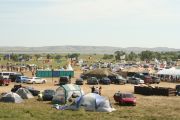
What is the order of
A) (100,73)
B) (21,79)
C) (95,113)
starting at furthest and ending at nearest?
(100,73) → (21,79) → (95,113)

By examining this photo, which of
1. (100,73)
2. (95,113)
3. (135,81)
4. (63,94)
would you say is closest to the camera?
(95,113)

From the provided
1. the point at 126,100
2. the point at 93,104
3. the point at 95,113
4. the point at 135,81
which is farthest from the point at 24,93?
the point at 135,81

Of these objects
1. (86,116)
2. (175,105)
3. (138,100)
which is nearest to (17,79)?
(138,100)

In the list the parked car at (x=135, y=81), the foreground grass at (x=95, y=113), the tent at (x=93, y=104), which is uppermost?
the tent at (x=93, y=104)

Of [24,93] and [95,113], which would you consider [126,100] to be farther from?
[24,93]

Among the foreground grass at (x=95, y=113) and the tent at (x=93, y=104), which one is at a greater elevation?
the tent at (x=93, y=104)

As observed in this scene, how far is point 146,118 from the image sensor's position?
2741 centimetres

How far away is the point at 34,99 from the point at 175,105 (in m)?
12.8

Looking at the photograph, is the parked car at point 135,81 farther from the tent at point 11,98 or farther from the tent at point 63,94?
the tent at point 11,98

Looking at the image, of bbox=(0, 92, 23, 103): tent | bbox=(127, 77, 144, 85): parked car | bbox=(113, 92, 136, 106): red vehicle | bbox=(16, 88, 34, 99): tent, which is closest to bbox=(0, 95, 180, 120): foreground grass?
bbox=(113, 92, 136, 106): red vehicle

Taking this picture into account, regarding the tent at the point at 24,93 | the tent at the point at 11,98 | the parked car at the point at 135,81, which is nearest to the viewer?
the tent at the point at 11,98

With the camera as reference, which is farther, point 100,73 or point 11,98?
point 100,73

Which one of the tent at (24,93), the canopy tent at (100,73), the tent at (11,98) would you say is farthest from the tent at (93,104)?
the canopy tent at (100,73)

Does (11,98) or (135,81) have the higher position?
(11,98)
